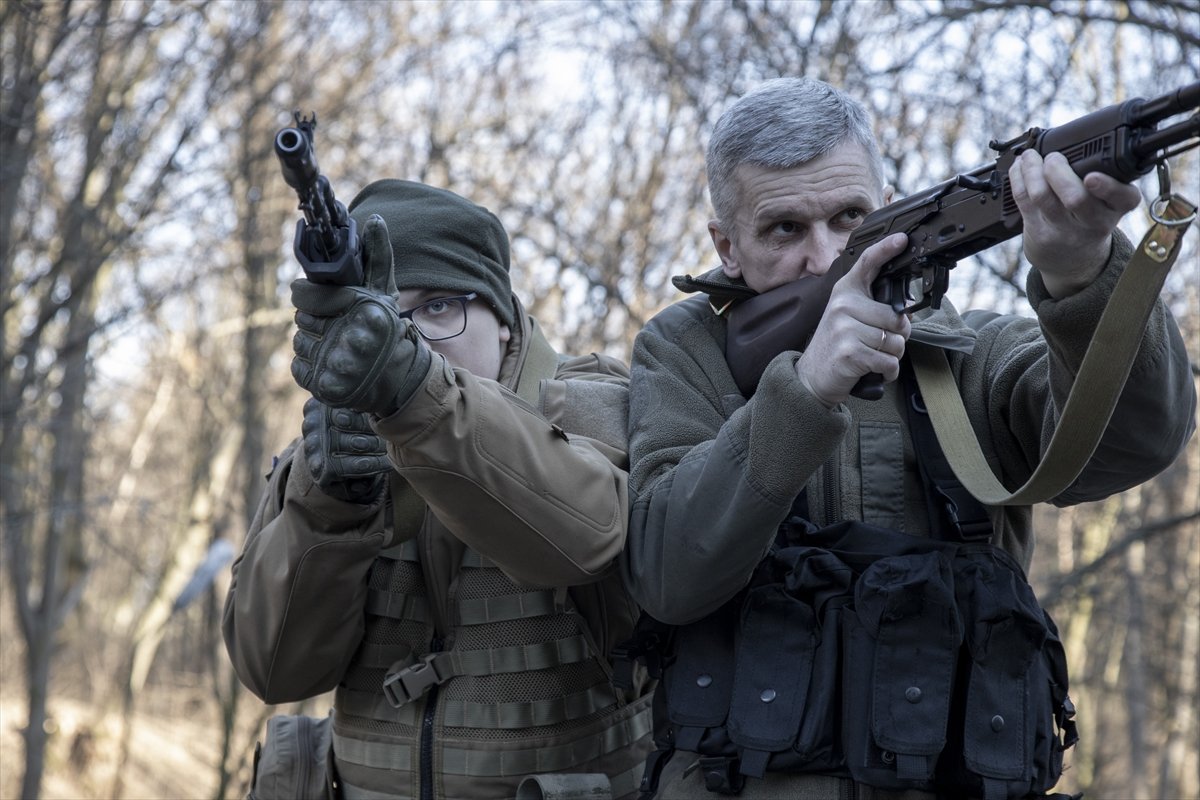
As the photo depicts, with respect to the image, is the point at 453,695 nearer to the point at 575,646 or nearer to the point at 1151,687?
the point at 575,646

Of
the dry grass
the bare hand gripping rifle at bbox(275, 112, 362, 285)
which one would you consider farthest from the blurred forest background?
the bare hand gripping rifle at bbox(275, 112, 362, 285)

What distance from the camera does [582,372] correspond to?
10.7 feet

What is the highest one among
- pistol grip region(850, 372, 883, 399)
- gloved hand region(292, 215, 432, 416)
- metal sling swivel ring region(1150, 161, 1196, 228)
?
metal sling swivel ring region(1150, 161, 1196, 228)

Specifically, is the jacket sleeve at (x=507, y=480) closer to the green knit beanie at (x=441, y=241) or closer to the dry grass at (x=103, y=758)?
the green knit beanie at (x=441, y=241)

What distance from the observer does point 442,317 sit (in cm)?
310

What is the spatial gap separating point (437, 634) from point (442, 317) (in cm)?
77

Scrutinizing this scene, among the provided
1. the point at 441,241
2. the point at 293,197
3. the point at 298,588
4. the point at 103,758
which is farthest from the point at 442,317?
the point at 103,758

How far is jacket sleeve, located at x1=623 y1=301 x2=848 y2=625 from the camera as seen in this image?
2.29 meters

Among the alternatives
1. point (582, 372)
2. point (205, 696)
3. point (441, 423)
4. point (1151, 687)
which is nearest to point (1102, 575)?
point (1151, 687)

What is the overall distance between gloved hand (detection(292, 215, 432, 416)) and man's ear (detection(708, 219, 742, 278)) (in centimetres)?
84

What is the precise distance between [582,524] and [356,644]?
85 centimetres

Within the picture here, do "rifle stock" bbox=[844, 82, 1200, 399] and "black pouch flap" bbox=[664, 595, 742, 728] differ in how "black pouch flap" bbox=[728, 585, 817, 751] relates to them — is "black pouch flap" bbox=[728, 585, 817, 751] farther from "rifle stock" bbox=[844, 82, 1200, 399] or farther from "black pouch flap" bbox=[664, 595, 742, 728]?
"rifle stock" bbox=[844, 82, 1200, 399]

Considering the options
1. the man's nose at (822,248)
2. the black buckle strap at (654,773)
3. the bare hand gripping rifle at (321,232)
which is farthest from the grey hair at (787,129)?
the black buckle strap at (654,773)

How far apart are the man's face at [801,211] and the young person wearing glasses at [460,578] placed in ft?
1.65
